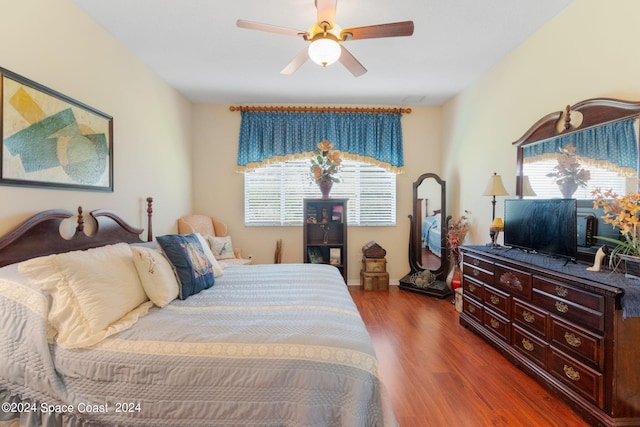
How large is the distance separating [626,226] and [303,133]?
3520 millimetres

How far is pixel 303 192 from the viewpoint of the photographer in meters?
4.45

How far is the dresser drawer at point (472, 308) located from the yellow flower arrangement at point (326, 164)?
2101 mm

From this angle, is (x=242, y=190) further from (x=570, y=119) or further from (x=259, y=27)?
(x=570, y=119)

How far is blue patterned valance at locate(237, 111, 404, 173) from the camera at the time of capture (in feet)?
14.1

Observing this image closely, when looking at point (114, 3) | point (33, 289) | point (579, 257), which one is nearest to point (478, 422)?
point (579, 257)

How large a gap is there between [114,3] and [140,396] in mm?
2572

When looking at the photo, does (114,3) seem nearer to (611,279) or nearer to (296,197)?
(296,197)

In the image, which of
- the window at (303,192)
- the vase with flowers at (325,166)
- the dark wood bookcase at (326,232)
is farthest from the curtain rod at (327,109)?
the dark wood bookcase at (326,232)

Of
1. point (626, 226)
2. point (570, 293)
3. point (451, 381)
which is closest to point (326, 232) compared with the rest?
point (451, 381)

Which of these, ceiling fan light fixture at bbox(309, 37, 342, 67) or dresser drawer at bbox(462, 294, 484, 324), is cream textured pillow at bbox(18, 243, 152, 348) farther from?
dresser drawer at bbox(462, 294, 484, 324)

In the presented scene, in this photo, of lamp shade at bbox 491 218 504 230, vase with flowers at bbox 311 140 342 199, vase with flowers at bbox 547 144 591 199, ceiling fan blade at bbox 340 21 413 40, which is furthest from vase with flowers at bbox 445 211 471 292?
ceiling fan blade at bbox 340 21 413 40

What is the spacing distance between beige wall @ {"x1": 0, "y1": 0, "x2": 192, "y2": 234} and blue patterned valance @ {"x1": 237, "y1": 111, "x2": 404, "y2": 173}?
0.87 metres

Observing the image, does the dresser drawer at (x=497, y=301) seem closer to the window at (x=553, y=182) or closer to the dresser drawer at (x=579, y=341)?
the dresser drawer at (x=579, y=341)

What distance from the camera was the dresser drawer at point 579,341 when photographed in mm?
1625
